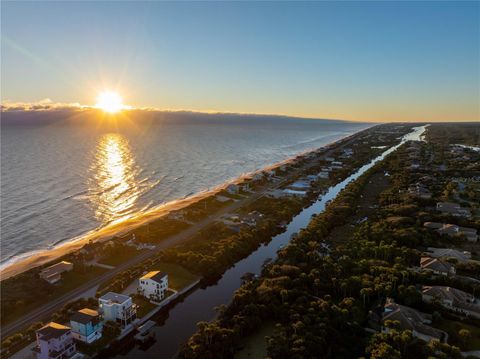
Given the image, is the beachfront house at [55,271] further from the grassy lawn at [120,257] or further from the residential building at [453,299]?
the residential building at [453,299]

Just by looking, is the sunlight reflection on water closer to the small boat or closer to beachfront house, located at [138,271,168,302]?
beachfront house, located at [138,271,168,302]

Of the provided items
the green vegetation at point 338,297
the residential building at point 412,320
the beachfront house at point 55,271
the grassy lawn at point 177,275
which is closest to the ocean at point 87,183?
the beachfront house at point 55,271

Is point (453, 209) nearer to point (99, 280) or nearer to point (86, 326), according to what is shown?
point (99, 280)

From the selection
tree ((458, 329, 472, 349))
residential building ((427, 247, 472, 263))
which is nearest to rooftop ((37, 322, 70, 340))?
tree ((458, 329, 472, 349))

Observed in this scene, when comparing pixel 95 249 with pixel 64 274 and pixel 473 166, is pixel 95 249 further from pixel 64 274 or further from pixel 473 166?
pixel 473 166

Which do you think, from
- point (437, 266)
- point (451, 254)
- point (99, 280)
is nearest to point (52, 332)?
point (99, 280)

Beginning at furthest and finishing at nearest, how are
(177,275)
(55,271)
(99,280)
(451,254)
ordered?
(451,254) < (177,275) < (55,271) < (99,280)
